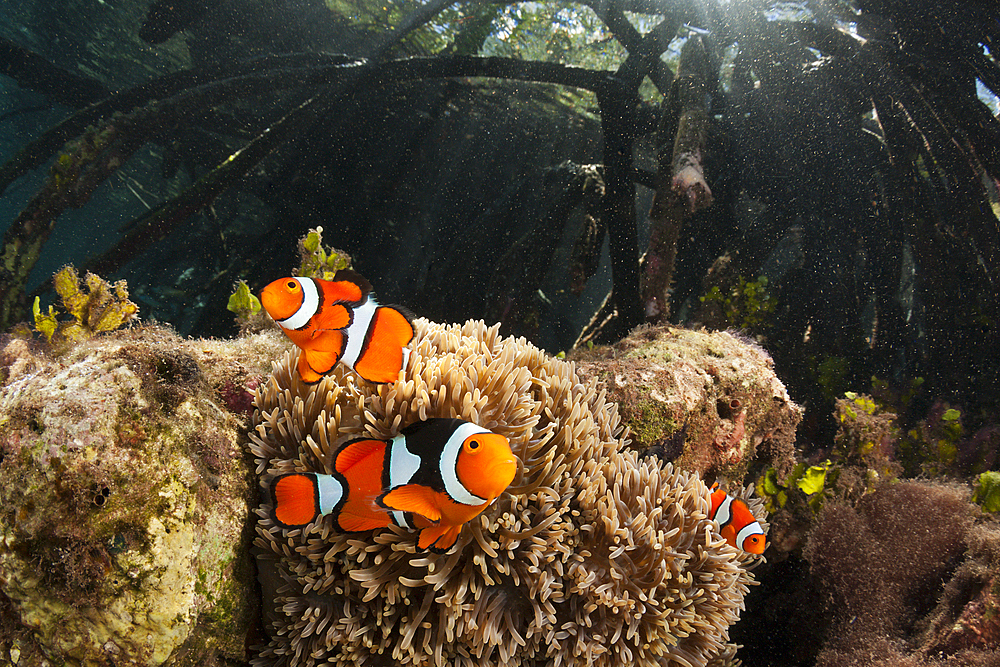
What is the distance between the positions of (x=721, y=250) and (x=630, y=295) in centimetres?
179

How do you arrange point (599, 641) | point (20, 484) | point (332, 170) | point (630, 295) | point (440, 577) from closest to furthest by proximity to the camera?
point (20, 484), point (440, 577), point (599, 641), point (630, 295), point (332, 170)

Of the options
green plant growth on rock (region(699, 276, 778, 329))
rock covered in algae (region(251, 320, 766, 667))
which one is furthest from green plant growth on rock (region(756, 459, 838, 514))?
green plant growth on rock (region(699, 276, 778, 329))

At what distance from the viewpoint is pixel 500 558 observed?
4.77 feet

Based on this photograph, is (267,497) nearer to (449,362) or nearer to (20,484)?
Result: (20,484)

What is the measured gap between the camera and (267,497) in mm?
1488

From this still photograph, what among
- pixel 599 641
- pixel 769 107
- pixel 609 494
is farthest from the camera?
pixel 769 107

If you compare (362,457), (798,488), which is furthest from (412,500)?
(798,488)

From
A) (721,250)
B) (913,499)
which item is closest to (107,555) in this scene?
(913,499)

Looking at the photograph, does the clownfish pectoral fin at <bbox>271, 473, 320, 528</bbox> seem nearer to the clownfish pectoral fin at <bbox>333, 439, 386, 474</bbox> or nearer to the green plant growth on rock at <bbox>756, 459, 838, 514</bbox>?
the clownfish pectoral fin at <bbox>333, 439, 386, 474</bbox>

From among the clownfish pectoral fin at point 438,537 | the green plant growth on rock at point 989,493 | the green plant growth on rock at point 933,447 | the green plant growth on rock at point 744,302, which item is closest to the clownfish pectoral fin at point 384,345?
the clownfish pectoral fin at point 438,537

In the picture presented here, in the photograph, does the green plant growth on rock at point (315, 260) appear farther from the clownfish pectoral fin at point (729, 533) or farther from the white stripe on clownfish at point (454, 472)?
the clownfish pectoral fin at point (729, 533)

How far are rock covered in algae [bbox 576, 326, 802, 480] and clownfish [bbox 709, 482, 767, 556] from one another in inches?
19.8

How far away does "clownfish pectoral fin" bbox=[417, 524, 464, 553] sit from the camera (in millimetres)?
1094

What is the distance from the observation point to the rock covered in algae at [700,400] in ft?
7.59
